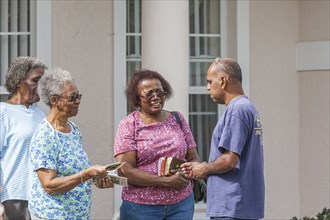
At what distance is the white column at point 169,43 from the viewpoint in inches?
297

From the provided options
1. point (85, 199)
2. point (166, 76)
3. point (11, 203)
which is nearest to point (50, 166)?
point (85, 199)

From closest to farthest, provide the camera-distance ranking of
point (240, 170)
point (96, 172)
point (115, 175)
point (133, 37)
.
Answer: point (96, 172), point (115, 175), point (240, 170), point (133, 37)

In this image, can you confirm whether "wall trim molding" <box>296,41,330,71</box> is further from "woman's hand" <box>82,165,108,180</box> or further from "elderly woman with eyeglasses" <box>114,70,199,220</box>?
"woman's hand" <box>82,165,108,180</box>

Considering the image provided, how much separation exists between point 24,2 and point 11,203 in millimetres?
2533

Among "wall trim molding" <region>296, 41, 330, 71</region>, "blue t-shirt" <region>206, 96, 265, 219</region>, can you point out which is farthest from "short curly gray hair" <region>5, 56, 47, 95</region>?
→ "wall trim molding" <region>296, 41, 330, 71</region>

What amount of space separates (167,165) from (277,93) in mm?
3033

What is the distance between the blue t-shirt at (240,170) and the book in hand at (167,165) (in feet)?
1.04

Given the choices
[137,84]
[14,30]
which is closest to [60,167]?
[137,84]

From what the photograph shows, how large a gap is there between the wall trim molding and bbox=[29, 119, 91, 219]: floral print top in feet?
11.6

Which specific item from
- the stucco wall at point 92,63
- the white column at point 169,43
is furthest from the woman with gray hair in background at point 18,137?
the stucco wall at point 92,63

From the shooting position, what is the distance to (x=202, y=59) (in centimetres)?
898

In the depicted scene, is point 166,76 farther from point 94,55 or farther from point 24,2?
point 24,2

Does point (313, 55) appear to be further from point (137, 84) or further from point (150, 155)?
point (150, 155)

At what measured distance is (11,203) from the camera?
655 centimetres
